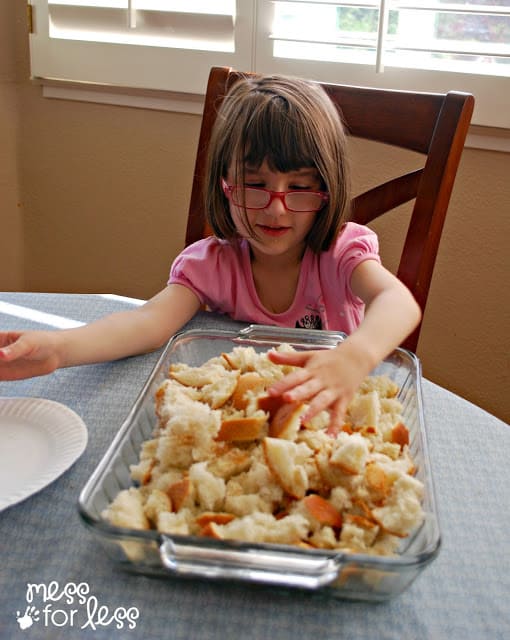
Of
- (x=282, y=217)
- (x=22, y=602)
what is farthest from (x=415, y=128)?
(x=22, y=602)

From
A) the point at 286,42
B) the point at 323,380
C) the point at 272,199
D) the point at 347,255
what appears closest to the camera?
the point at 323,380

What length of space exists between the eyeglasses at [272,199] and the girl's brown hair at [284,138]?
0.05 feet

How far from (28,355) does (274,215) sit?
405 mm

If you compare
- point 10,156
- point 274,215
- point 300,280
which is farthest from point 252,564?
point 10,156

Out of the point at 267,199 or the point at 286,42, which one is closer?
the point at 267,199

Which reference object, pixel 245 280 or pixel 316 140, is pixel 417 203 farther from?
pixel 245 280

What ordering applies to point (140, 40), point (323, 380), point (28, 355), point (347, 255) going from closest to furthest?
point (323, 380) → point (28, 355) → point (347, 255) → point (140, 40)

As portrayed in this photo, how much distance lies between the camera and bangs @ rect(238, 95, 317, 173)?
1.03 m

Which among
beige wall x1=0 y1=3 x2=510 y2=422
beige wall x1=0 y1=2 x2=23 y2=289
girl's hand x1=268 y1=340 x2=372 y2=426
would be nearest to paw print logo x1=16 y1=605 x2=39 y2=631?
girl's hand x1=268 y1=340 x2=372 y2=426

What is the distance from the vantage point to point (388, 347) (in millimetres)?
797

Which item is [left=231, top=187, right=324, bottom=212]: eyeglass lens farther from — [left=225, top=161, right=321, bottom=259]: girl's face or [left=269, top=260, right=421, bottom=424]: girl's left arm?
[left=269, top=260, right=421, bottom=424]: girl's left arm

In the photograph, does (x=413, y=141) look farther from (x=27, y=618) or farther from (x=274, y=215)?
(x=27, y=618)

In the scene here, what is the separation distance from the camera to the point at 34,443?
Result: 2.26 ft

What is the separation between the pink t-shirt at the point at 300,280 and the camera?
3.67 ft
